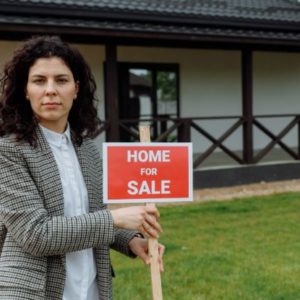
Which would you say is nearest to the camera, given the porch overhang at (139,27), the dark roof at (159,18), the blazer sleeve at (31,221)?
the blazer sleeve at (31,221)

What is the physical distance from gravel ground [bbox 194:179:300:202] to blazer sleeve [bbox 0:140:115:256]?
8.19 metres

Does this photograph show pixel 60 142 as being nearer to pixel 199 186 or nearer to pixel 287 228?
pixel 287 228

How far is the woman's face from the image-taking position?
2068 mm

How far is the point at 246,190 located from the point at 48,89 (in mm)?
9256

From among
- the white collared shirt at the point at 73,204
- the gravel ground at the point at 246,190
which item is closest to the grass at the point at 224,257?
the gravel ground at the point at 246,190

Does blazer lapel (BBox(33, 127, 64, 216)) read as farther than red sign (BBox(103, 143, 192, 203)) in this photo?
No

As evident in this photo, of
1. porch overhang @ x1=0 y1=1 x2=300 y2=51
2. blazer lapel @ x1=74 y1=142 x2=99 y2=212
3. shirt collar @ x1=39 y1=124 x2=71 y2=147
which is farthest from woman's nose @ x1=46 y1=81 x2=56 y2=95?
porch overhang @ x1=0 y1=1 x2=300 y2=51

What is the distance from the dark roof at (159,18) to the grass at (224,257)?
312 cm

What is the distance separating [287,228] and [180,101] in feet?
22.0

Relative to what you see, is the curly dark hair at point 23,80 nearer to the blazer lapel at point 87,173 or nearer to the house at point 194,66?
the blazer lapel at point 87,173

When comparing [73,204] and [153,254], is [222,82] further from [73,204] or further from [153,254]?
[73,204]

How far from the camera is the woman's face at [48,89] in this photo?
6.79 ft

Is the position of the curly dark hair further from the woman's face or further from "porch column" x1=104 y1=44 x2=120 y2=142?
"porch column" x1=104 y1=44 x2=120 y2=142

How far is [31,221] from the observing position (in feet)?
6.32
